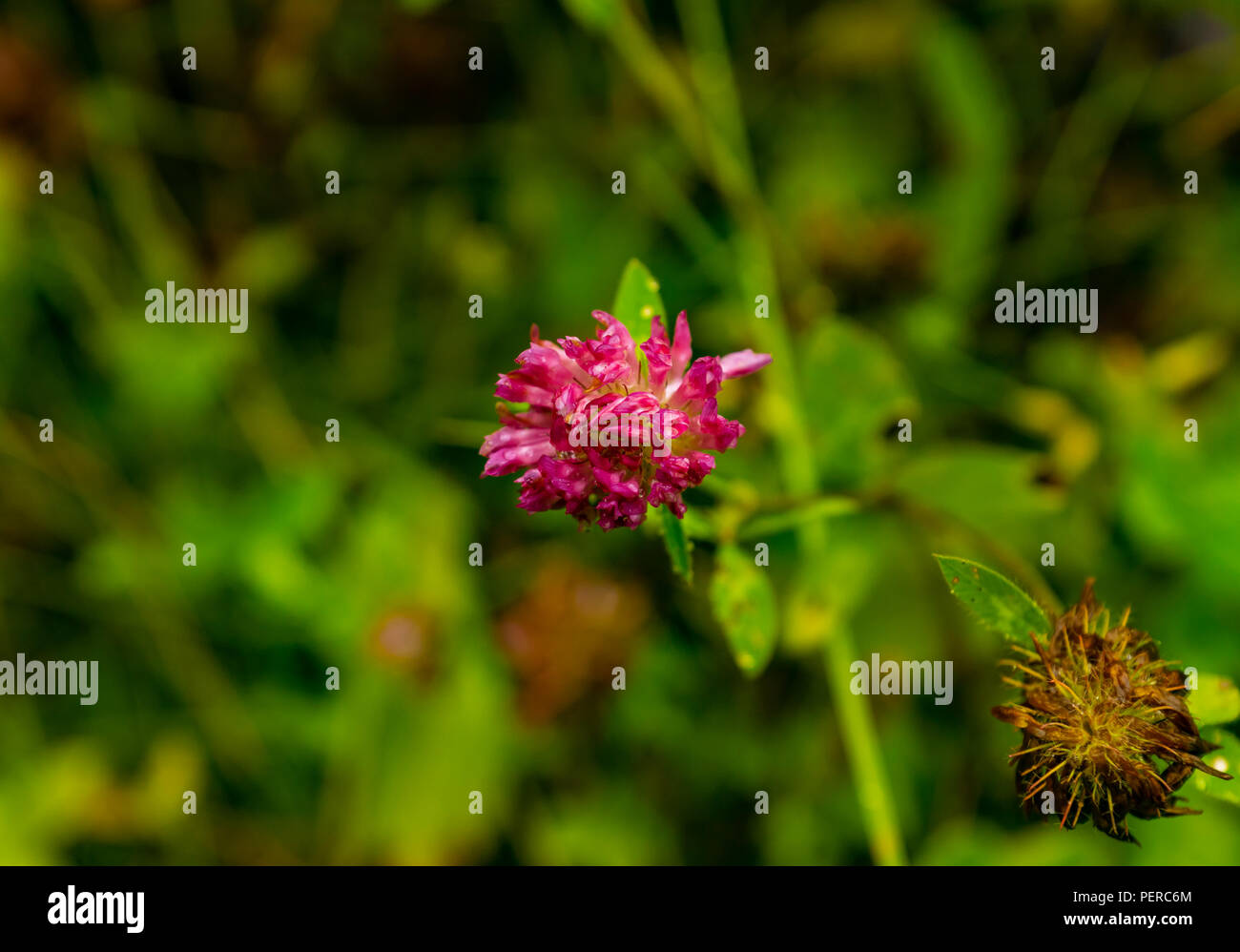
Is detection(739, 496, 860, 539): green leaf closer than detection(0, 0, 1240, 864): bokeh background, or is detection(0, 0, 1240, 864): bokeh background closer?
detection(739, 496, 860, 539): green leaf

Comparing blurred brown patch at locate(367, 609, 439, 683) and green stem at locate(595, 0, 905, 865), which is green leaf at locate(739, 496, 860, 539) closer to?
green stem at locate(595, 0, 905, 865)

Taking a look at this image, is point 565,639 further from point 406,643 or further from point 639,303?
point 639,303

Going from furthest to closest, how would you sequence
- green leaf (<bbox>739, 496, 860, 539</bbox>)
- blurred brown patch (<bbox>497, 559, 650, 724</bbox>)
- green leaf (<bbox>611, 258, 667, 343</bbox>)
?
blurred brown patch (<bbox>497, 559, 650, 724</bbox>), green leaf (<bbox>739, 496, 860, 539</bbox>), green leaf (<bbox>611, 258, 667, 343</bbox>)

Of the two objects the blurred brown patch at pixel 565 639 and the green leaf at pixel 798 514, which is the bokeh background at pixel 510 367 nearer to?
the blurred brown patch at pixel 565 639

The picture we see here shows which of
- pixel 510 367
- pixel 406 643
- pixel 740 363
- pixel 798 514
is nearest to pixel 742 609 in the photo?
pixel 798 514

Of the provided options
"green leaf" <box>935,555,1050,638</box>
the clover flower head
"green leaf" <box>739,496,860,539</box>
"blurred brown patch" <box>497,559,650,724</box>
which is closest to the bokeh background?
"blurred brown patch" <box>497,559,650,724</box>
